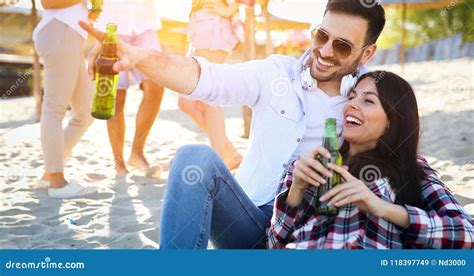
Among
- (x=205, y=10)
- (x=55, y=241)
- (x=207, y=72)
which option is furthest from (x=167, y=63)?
(x=205, y=10)

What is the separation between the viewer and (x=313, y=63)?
6.65ft

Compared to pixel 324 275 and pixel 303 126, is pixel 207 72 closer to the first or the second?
pixel 303 126

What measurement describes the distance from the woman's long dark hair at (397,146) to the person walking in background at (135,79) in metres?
1.87

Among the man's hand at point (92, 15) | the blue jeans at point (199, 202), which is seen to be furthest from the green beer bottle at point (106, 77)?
the man's hand at point (92, 15)

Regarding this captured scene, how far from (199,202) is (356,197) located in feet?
1.33

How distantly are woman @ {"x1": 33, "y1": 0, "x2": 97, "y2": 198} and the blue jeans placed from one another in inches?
62.1

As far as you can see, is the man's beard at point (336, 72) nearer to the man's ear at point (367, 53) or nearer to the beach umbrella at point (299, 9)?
the man's ear at point (367, 53)

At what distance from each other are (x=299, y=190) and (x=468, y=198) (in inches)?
63.0

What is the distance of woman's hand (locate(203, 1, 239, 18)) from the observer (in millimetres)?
3861

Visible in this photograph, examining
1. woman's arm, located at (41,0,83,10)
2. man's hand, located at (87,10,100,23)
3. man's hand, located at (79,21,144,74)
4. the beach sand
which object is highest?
woman's arm, located at (41,0,83,10)

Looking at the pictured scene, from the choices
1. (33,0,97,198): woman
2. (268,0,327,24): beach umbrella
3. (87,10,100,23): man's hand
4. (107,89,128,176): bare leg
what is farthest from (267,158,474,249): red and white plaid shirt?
(268,0,327,24): beach umbrella

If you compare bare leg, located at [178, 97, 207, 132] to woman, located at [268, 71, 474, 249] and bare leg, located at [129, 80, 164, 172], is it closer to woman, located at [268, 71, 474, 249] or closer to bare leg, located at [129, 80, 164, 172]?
bare leg, located at [129, 80, 164, 172]

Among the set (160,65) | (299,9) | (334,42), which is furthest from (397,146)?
(299,9)

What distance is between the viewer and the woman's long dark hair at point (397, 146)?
175 cm
